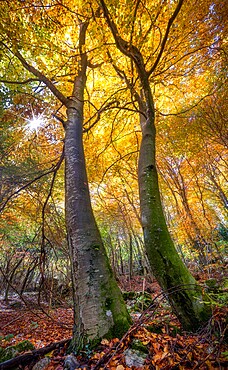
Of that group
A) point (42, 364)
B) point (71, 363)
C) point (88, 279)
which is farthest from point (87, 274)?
point (42, 364)

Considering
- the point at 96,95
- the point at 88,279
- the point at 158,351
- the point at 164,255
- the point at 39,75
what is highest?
the point at 96,95

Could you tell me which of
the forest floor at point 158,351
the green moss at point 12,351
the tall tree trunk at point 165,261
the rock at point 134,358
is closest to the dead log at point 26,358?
the forest floor at point 158,351

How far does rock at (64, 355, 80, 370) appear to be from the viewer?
123 centimetres

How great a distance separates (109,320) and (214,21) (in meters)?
7.37

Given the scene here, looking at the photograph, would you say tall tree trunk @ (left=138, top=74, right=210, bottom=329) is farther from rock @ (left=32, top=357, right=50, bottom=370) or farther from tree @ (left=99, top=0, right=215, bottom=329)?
rock @ (left=32, top=357, right=50, bottom=370)

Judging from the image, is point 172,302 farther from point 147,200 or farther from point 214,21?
point 214,21

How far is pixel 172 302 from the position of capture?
168cm

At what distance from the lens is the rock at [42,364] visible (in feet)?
4.56

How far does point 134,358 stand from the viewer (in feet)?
4.13

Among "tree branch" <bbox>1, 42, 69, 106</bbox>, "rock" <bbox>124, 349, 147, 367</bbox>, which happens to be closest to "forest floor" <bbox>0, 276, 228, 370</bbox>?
"rock" <bbox>124, 349, 147, 367</bbox>

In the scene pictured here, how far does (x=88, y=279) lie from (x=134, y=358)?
0.63 m

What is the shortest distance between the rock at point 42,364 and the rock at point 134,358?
0.67 meters

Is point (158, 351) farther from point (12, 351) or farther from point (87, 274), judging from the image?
point (12, 351)

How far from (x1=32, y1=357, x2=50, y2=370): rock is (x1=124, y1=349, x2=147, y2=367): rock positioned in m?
0.67
